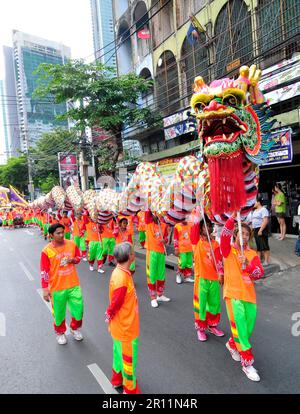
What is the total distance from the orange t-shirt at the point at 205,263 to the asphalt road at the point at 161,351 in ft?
2.69

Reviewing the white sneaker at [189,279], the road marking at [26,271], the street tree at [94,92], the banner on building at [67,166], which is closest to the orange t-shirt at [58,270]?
the white sneaker at [189,279]

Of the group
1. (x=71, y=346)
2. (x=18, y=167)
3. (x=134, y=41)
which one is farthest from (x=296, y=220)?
(x=18, y=167)

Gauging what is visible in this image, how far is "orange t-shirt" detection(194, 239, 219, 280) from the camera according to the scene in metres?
3.84

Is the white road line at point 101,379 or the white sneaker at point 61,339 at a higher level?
the white sneaker at point 61,339

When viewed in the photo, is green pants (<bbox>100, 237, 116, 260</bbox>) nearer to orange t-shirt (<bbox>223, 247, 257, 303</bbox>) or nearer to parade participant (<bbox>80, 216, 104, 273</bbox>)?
parade participant (<bbox>80, 216, 104, 273</bbox>)

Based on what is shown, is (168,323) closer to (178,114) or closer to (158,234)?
(158,234)

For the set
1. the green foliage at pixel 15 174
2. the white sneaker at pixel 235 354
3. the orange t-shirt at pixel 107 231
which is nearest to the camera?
the white sneaker at pixel 235 354

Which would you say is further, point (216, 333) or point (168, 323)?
point (168, 323)

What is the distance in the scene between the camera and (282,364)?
10.9 ft

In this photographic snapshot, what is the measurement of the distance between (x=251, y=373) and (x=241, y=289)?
783 millimetres

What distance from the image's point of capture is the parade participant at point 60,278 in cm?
400

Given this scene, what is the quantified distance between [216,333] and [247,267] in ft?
4.45

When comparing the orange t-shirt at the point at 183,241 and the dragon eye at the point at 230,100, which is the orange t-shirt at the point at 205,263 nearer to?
the dragon eye at the point at 230,100

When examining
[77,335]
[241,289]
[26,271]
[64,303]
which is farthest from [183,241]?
[26,271]
